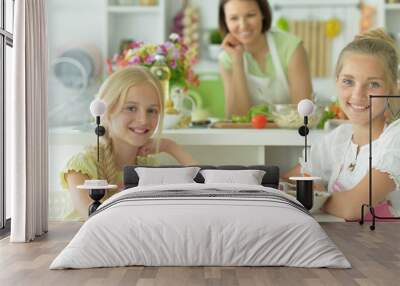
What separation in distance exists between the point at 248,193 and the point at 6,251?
186cm

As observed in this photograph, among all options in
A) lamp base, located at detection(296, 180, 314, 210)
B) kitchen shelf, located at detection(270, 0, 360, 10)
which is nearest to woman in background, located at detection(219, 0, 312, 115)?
kitchen shelf, located at detection(270, 0, 360, 10)

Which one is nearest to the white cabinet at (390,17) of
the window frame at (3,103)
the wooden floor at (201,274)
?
the wooden floor at (201,274)

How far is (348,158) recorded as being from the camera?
24.2 ft

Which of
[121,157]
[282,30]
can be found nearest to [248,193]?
[121,157]

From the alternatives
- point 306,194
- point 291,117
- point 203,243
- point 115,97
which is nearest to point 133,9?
point 115,97

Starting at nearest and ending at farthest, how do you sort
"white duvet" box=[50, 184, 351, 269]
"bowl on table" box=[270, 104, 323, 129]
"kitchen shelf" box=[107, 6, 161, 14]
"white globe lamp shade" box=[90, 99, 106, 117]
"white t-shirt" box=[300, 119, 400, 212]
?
1. "white duvet" box=[50, 184, 351, 269]
2. "white globe lamp shade" box=[90, 99, 106, 117]
3. "white t-shirt" box=[300, 119, 400, 212]
4. "bowl on table" box=[270, 104, 323, 129]
5. "kitchen shelf" box=[107, 6, 161, 14]

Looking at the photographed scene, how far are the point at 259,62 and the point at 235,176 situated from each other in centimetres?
189

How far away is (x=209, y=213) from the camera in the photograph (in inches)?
189

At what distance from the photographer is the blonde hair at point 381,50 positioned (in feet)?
24.1

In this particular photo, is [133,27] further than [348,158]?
Yes

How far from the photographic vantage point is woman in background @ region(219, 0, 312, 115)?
7871 mm

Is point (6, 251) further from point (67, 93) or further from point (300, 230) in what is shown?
point (67, 93)

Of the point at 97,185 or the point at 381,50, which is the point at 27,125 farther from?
the point at 381,50

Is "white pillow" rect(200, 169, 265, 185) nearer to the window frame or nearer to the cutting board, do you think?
the cutting board
